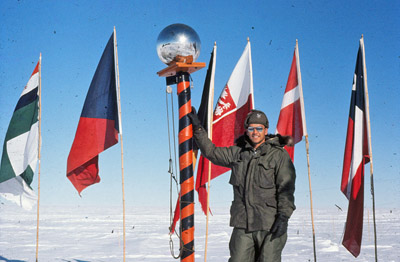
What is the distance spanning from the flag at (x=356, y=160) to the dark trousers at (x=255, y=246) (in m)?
2.70

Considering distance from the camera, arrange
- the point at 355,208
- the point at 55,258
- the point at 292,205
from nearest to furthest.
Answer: the point at 292,205 < the point at 355,208 < the point at 55,258

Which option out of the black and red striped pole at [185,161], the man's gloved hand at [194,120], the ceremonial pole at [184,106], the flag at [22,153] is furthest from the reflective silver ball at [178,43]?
the flag at [22,153]

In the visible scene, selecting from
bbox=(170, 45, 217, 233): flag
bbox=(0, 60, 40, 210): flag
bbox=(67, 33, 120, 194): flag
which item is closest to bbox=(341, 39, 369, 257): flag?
bbox=(170, 45, 217, 233): flag

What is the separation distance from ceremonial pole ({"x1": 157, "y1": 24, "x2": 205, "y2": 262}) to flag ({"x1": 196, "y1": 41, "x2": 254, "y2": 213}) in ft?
3.93

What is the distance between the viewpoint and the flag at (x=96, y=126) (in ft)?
18.7

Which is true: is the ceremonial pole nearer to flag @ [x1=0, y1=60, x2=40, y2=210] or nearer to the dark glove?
the dark glove

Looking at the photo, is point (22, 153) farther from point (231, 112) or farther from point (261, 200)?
point (261, 200)

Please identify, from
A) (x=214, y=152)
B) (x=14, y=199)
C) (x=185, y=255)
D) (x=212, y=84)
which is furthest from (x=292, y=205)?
(x=14, y=199)

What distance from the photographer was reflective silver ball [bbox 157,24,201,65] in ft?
16.3

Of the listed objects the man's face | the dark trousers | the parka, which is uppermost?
the man's face

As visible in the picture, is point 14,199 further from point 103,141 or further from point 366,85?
point 366,85

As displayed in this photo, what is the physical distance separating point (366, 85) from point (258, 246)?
11.1 ft

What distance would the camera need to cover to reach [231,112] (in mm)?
6332

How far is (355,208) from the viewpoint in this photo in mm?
6270
